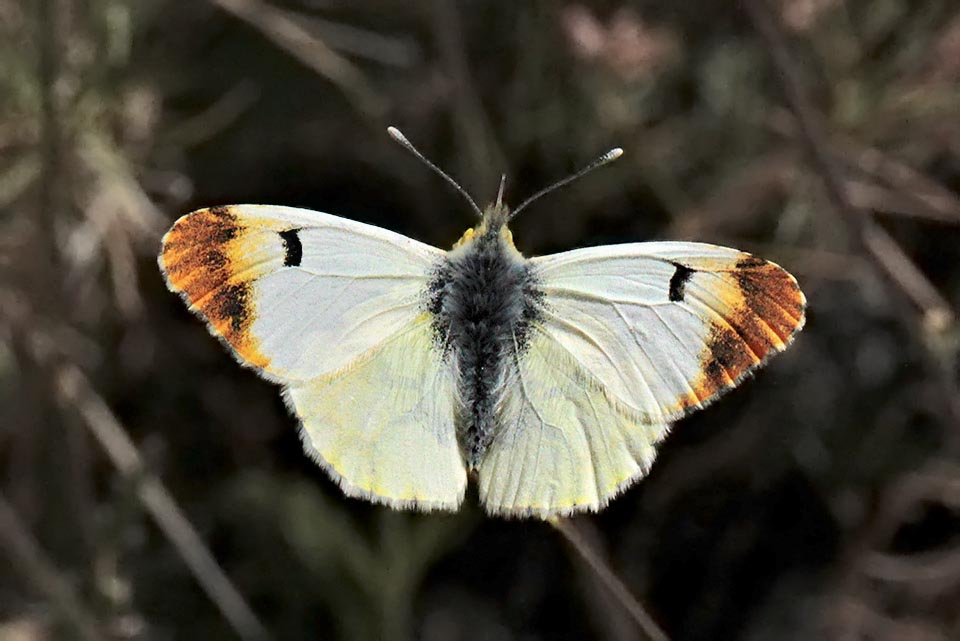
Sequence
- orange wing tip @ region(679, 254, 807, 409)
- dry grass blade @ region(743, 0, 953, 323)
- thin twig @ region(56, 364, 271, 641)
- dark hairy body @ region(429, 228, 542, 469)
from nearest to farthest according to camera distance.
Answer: orange wing tip @ region(679, 254, 807, 409) < dark hairy body @ region(429, 228, 542, 469) < dry grass blade @ region(743, 0, 953, 323) < thin twig @ region(56, 364, 271, 641)

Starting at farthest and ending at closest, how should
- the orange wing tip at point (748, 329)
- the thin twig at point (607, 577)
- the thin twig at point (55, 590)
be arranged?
1. the thin twig at point (55, 590)
2. the orange wing tip at point (748, 329)
3. the thin twig at point (607, 577)

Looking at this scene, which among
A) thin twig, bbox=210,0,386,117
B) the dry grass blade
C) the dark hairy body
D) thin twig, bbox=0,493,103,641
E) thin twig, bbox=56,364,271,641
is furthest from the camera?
thin twig, bbox=210,0,386,117

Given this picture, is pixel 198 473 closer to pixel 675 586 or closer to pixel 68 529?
pixel 68 529

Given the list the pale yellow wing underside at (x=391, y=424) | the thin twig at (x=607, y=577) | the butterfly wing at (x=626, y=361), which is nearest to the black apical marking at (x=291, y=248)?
the pale yellow wing underside at (x=391, y=424)

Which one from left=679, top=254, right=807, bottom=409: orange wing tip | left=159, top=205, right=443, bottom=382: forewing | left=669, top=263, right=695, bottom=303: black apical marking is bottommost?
left=679, top=254, right=807, bottom=409: orange wing tip

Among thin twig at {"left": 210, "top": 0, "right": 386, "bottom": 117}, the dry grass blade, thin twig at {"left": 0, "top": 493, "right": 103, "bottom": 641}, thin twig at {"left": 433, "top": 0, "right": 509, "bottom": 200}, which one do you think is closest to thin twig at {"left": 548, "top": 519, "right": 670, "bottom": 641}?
the dry grass blade

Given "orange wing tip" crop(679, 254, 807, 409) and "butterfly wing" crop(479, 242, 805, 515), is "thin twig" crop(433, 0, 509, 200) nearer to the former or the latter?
"butterfly wing" crop(479, 242, 805, 515)

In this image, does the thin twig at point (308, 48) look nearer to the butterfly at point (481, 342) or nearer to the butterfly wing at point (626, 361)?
the butterfly at point (481, 342)
